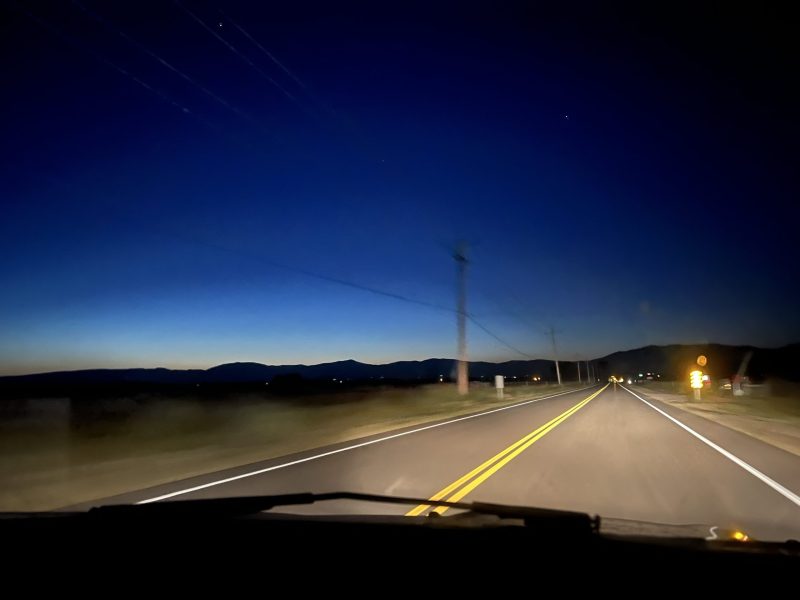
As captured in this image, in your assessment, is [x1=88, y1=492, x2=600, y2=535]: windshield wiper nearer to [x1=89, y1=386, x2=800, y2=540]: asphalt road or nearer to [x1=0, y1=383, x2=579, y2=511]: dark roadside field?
[x1=89, y1=386, x2=800, y2=540]: asphalt road

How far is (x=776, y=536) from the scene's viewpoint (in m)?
6.56

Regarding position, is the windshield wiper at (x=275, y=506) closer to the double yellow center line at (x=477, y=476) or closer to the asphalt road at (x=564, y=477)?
the double yellow center line at (x=477, y=476)

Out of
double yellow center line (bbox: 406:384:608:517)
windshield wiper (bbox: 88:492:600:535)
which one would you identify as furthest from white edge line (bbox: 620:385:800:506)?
windshield wiper (bbox: 88:492:600:535)

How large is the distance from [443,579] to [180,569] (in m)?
1.65

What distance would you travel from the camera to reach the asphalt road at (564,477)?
809cm

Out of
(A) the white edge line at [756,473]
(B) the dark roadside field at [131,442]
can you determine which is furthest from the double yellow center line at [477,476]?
(B) the dark roadside field at [131,442]

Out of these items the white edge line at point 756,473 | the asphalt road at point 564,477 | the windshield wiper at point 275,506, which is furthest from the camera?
the white edge line at point 756,473

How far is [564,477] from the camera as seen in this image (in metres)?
10.9

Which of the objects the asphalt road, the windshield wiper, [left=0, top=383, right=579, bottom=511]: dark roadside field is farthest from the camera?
[left=0, top=383, right=579, bottom=511]: dark roadside field

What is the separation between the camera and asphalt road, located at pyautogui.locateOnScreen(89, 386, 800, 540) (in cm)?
809

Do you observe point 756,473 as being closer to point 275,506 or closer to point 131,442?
point 275,506

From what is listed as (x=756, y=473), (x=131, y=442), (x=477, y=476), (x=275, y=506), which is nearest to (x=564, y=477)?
(x=477, y=476)

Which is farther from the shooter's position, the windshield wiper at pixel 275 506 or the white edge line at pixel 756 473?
the white edge line at pixel 756 473

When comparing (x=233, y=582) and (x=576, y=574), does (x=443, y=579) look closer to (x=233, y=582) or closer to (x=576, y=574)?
(x=576, y=574)
